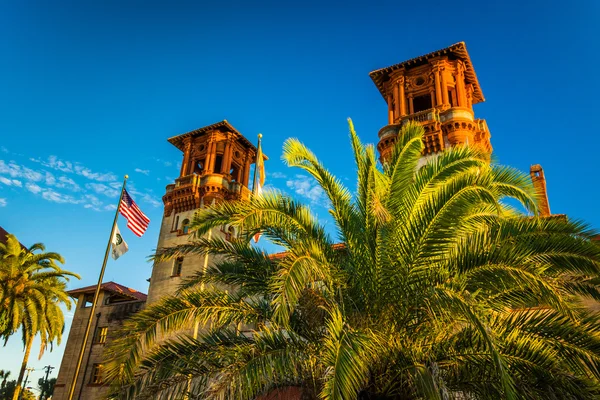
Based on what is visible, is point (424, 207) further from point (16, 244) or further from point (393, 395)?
point (16, 244)

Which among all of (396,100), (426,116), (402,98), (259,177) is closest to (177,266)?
(259,177)

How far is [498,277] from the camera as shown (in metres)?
9.36

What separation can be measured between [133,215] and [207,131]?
17.8 m

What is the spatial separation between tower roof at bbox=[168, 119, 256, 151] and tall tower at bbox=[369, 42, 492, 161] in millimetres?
12187

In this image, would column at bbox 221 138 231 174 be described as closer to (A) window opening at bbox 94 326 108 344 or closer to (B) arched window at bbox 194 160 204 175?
(B) arched window at bbox 194 160 204 175

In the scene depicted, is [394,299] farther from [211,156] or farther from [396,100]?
[211,156]

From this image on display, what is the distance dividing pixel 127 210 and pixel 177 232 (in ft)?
46.5

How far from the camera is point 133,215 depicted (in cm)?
2298

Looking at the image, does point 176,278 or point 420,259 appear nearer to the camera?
point 420,259

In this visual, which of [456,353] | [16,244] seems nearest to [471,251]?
[456,353]

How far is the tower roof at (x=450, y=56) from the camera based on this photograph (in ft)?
106

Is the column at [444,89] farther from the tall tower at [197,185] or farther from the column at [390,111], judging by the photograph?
the tall tower at [197,185]

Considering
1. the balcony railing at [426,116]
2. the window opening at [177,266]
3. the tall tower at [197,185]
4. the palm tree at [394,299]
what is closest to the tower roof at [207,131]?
the tall tower at [197,185]

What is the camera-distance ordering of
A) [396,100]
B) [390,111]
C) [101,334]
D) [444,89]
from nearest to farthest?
[444,89] → [396,100] → [390,111] → [101,334]
